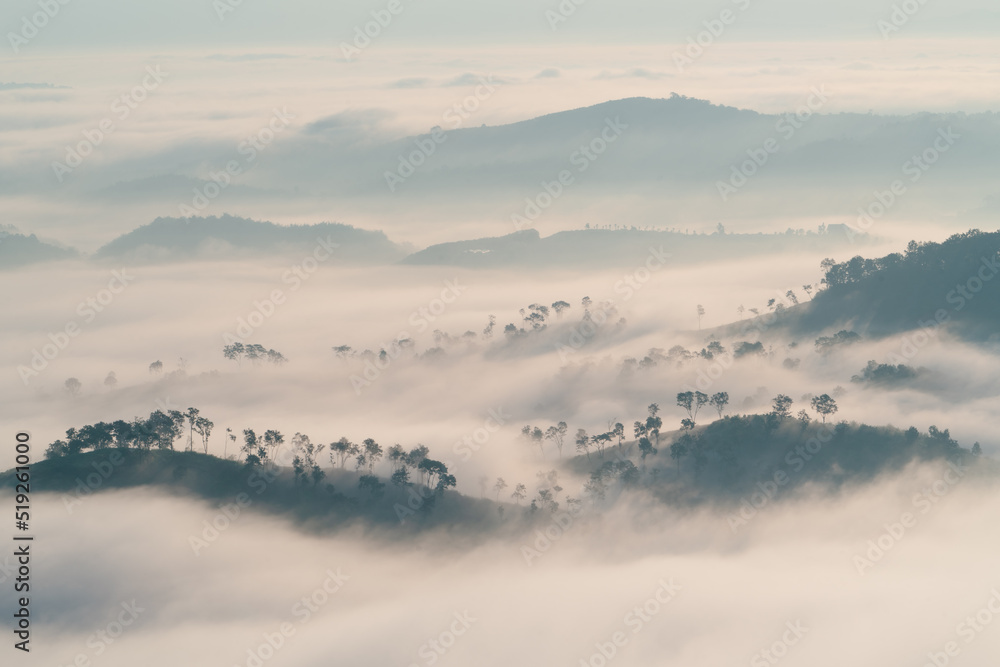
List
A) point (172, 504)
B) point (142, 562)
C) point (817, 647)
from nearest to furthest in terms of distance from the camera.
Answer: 1. point (817, 647)
2. point (142, 562)
3. point (172, 504)

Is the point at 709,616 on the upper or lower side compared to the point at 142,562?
lower

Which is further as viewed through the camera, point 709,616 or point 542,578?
point 542,578

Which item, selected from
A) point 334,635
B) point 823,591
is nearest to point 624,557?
point 823,591

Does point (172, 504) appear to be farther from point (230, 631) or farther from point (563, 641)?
point (563, 641)

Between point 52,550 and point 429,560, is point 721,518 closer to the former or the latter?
point 429,560

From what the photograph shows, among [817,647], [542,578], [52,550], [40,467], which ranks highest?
[40,467]

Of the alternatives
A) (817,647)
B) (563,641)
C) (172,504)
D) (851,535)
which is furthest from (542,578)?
(172,504)

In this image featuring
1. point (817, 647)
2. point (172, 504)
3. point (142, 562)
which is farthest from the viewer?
point (172, 504)

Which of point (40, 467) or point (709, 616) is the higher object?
point (40, 467)

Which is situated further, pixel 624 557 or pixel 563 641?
pixel 624 557
